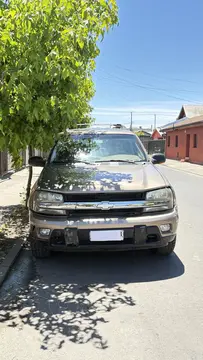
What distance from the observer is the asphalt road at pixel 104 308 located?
9.17 feet

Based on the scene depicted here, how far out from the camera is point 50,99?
3.76 metres

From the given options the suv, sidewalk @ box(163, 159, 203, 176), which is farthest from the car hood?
sidewalk @ box(163, 159, 203, 176)

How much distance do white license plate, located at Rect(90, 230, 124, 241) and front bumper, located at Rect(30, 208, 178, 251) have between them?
0.13ft

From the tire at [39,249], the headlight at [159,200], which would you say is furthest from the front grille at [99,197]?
the tire at [39,249]

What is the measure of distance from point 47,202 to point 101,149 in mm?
1802

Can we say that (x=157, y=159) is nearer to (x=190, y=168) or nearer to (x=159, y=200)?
(x=159, y=200)

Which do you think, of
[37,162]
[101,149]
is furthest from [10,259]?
[101,149]

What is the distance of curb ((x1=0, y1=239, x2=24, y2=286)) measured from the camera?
13.9 ft

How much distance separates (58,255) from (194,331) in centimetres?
239

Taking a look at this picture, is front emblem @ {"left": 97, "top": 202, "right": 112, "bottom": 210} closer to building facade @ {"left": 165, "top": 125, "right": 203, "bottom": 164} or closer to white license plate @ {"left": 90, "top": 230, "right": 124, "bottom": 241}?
white license plate @ {"left": 90, "top": 230, "right": 124, "bottom": 241}

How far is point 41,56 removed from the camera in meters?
3.44

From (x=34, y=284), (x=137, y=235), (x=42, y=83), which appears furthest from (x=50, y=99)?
(x=34, y=284)

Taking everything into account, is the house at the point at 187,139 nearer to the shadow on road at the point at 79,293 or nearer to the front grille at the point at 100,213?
the shadow on road at the point at 79,293

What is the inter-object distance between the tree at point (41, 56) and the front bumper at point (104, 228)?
3.28ft
